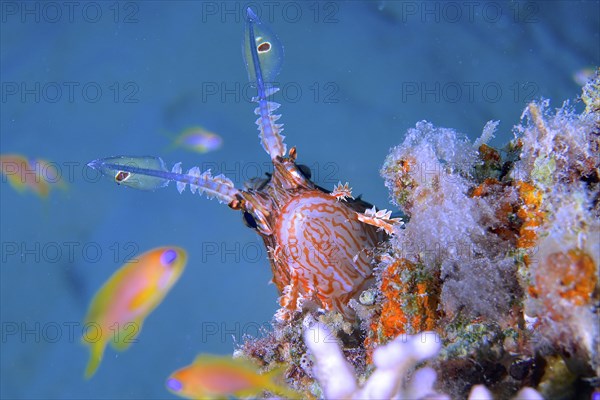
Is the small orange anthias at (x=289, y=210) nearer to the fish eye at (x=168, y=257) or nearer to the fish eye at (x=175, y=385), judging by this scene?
the fish eye at (x=175, y=385)

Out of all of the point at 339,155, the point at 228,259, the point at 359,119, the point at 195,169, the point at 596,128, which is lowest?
the point at 596,128

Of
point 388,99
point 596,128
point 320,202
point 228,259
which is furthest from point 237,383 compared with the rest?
point 388,99

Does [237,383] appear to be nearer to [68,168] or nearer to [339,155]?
[68,168]

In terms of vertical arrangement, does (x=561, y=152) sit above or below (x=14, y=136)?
below

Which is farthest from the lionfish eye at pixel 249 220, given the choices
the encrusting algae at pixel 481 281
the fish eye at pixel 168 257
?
the fish eye at pixel 168 257

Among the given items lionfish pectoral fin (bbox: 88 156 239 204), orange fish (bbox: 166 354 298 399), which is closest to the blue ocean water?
orange fish (bbox: 166 354 298 399)

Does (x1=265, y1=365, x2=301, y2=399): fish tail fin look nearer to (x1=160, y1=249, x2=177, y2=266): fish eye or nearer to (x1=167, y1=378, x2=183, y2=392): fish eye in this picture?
(x1=167, y1=378, x2=183, y2=392): fish eye
